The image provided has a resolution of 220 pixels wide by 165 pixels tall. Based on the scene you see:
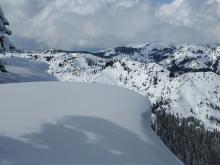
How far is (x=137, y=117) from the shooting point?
28.1 meters

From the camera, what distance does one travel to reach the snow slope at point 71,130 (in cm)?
1986

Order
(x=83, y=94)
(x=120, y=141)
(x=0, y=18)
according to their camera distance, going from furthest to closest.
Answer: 1. (x=83, y=94)
2. (x=0, y=18)
3. (x=120, y=141)

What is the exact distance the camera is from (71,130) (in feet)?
74.3

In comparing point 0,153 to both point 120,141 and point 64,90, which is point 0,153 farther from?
point 64,90

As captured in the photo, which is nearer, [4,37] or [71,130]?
[71,130]

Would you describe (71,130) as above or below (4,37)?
below

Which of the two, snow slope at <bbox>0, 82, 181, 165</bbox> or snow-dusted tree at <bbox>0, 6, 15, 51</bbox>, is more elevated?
snow-dusted tree at <bbox>0, 6, 15, 51</bbox>

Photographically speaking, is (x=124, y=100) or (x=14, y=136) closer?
(x=14, y=136)

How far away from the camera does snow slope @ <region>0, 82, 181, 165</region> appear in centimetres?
1986

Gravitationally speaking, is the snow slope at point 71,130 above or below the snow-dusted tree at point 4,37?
below

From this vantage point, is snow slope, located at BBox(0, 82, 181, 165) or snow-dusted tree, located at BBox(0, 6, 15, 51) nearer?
snow slope, located at BBox(0, 82, 181, 165)

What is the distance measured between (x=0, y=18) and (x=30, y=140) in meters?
9.42

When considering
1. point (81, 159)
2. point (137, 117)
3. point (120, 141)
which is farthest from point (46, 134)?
point (137, 117)

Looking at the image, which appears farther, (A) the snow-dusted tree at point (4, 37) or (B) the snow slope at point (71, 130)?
(A) the snow-dusted tree at point (4, 37)
